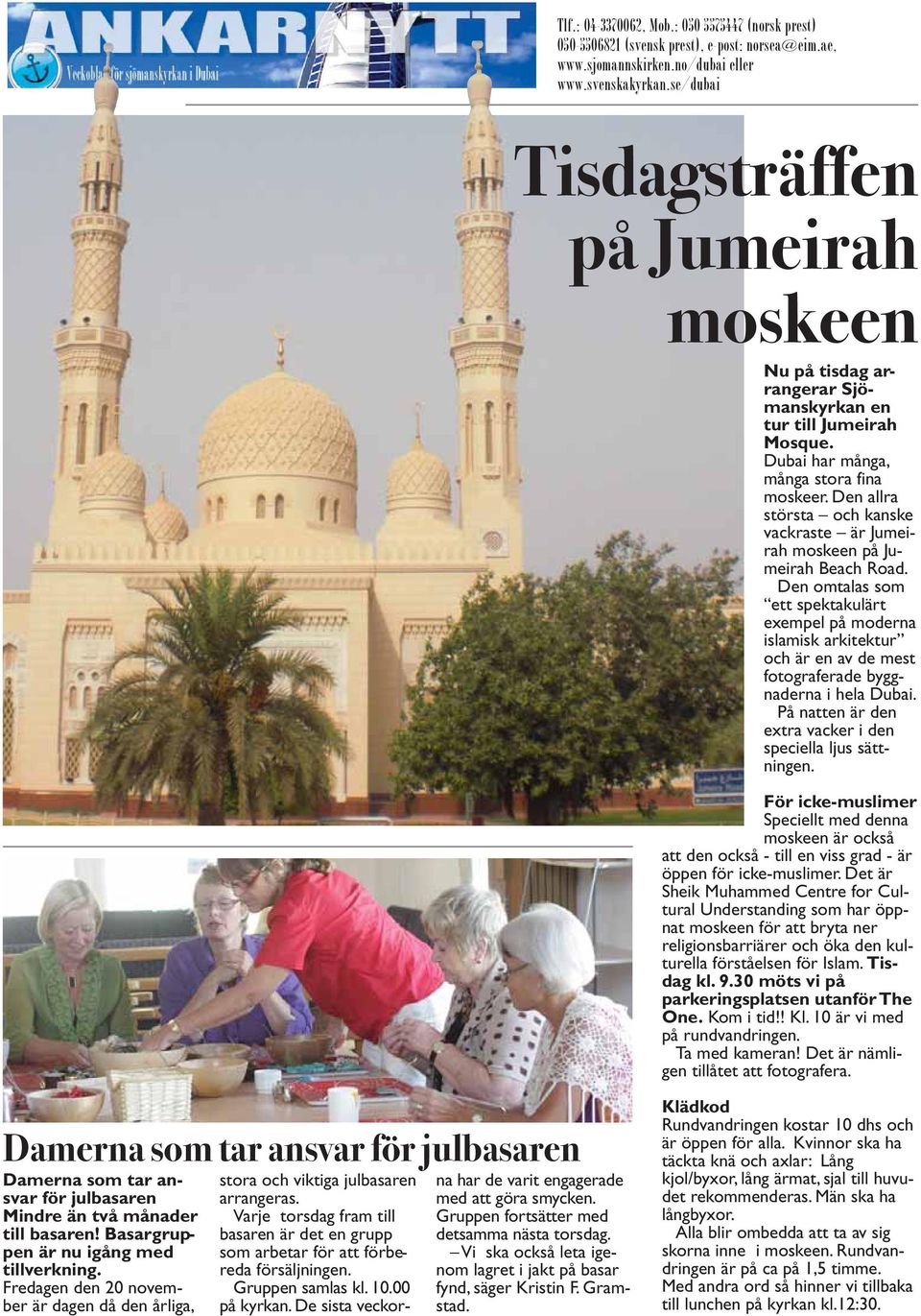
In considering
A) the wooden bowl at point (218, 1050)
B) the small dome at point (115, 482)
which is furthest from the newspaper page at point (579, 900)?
the small dome at point (115, 482)

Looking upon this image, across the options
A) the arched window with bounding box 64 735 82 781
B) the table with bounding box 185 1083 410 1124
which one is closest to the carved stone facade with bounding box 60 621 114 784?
the arched window with bounding box 64 735 82 781

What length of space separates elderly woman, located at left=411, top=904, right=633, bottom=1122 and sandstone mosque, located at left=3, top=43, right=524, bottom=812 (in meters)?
3.43

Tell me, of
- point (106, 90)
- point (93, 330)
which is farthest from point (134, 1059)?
point (93, 330)

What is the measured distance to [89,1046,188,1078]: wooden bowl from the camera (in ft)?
12.8

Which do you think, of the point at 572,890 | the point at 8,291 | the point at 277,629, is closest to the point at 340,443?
the point at 277,629

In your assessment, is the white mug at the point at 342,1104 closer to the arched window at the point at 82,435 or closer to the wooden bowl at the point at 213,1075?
the wooden bowl at the point at 213,1075

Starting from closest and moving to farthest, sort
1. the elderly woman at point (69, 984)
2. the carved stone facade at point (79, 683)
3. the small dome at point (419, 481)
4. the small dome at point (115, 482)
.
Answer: the elderly woman at point (69, 984)
the carved stone facade at point (79, 683)
the small dome at point (115, 482)
the small dome at point (419, 481)

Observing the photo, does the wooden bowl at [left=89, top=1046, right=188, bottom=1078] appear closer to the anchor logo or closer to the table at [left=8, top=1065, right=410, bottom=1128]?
the table at [left=8, top=1065, right=410, bottom=1128]

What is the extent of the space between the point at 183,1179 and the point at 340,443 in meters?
7.65

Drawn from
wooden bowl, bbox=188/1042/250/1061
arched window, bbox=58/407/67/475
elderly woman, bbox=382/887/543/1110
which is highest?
arched window, bbox=58/407/67/475

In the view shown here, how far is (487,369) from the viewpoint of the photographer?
7.27m

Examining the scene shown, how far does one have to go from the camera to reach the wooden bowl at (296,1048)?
3.96 m

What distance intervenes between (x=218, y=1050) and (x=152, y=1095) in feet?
0.78

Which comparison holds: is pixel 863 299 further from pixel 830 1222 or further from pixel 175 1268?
pixel 175 1268
